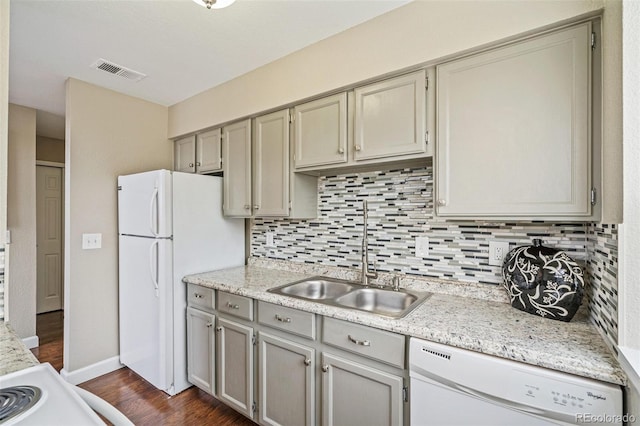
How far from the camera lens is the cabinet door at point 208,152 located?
2660 mm

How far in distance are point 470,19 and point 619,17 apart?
0.57 m

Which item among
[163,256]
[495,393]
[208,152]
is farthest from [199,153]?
[495,393]

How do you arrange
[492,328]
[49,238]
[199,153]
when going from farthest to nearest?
[49,238] < [199,153] < [492,328]

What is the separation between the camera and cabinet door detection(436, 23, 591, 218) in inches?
49.4

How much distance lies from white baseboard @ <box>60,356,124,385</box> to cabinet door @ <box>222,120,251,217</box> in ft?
5.17

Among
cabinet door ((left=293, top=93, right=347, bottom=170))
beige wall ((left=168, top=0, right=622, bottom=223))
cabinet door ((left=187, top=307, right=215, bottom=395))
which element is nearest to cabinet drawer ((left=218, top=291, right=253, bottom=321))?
cabinet door ((left=187, top=307, right=215, bottom=395))

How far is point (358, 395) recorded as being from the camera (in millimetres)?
1444

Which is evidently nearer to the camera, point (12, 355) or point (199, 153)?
point (12, 355)

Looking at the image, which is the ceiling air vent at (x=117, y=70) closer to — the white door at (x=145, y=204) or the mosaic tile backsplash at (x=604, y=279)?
the white door at (x=145, y=204)

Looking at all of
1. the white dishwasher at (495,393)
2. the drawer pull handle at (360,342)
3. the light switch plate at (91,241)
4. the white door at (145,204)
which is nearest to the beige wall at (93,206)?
the light switch plate at (91,241)

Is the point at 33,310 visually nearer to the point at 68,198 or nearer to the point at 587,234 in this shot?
the point at 68,198

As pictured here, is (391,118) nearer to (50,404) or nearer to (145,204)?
(50,404)

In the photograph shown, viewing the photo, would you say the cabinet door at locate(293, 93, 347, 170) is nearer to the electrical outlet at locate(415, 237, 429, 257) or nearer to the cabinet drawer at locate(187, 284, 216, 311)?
the electrical outlet at locate(415, 237, 429, 257)

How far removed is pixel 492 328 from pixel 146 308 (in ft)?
7.47
